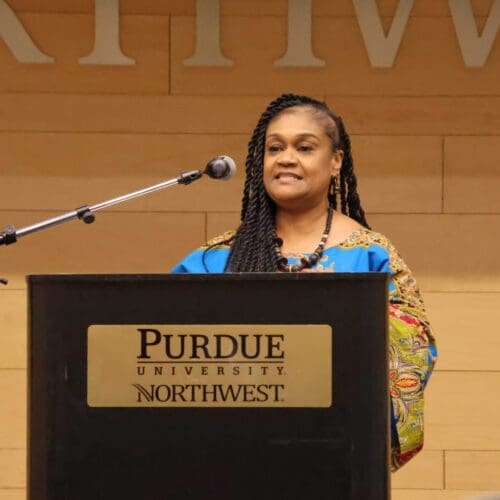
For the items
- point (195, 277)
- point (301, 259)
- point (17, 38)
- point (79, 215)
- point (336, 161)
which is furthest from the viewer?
point (17, 38)

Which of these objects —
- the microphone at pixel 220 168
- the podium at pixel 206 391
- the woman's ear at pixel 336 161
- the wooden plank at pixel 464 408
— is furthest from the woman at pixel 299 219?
the wooden plank at pixel 464 408

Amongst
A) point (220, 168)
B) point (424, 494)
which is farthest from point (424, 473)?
point (220, 168)

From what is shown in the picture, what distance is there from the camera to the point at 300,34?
372 centimetres

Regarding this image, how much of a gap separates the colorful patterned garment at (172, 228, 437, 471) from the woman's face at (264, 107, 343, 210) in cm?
11

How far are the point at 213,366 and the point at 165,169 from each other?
229cm

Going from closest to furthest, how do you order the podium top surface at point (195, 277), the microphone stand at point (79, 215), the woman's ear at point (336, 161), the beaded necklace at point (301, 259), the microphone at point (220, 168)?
the podium top surface at point (195, 277) → the microphone stand at point (79, 215) → the microphone at point (220, 168) → the beaded necklace at point (301, 259) → the woman's ear at point (336, 161)

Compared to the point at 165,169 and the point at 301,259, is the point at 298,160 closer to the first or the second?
the point at 301,259

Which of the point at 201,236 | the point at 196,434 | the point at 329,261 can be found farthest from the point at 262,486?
the point at 201,236

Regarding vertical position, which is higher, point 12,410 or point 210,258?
point 210,258

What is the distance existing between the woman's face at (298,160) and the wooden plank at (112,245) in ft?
4.53

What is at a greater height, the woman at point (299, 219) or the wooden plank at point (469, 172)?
the wooden plank at point (469, 172)

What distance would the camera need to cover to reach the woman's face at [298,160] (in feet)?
7.64

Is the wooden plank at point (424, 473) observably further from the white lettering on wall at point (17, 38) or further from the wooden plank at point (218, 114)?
the white lettering on wall at point (17, 38)

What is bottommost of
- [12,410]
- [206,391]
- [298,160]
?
[12,410]
